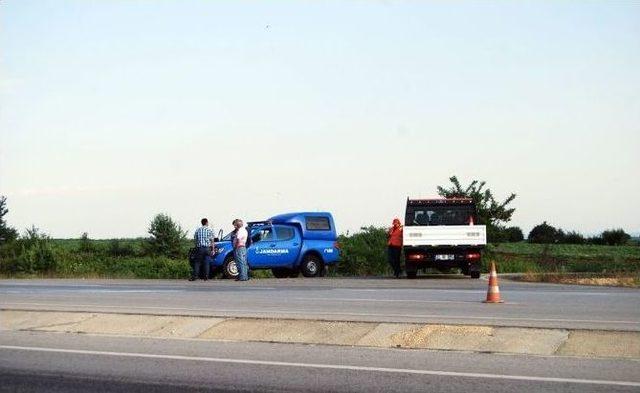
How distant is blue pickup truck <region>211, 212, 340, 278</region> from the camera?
100ft

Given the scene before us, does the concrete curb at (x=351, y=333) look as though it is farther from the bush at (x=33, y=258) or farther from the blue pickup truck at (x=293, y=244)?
the bush at (x=33, y=258)

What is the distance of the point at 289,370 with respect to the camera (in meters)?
9.69

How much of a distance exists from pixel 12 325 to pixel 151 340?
3.39 metres

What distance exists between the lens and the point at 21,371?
9.91 m

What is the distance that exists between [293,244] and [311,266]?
1023 mm

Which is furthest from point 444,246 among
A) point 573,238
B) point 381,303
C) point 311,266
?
point 573,238

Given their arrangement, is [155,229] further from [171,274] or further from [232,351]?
[232,351]

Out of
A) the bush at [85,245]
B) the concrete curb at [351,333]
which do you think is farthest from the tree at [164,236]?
the concrete curb at [351,333]

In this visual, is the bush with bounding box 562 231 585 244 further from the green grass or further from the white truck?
the white truck

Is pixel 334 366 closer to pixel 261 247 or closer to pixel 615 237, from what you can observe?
pixel 261 247

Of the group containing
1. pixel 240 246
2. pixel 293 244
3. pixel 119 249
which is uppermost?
pixel 119 249

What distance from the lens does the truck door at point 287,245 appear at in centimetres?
3080

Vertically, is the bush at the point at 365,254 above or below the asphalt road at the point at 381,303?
above

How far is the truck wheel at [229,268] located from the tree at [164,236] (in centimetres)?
4624
